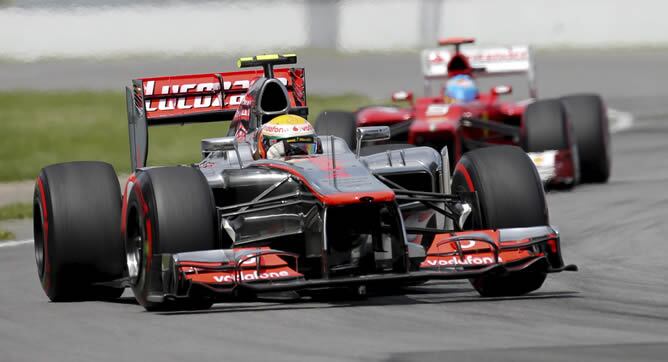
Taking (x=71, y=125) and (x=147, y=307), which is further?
(x=71, y=125)

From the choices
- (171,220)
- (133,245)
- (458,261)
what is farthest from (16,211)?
(458,261)

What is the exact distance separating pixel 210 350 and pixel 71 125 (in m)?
23.8

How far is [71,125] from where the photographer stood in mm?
31516

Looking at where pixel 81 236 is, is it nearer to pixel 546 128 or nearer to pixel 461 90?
Answer: pixel 546 128

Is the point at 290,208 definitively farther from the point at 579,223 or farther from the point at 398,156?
the point at 579,223

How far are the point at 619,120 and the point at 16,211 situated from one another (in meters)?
14.4

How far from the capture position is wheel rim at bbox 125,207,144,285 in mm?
10461

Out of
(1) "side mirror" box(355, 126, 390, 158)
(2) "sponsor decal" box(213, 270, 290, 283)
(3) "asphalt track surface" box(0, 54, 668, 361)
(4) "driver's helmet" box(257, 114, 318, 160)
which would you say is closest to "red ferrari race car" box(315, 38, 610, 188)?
(3) "asphalt track surface" box(0, 54, 668, 361)

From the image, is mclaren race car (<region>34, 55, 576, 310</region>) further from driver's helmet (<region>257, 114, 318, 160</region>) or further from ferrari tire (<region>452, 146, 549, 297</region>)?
driver's helmet (<region>257, 114, 318, 160</region>)

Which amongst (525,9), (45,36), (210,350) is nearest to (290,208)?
(210,350)

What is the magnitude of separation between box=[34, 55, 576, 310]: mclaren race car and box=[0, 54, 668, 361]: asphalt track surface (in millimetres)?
219

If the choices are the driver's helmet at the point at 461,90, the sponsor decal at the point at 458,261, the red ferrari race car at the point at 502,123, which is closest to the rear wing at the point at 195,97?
the red ferrari race car at the point at 502,123

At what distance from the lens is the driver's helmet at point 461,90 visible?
20656mm

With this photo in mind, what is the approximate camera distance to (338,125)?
18250mm
